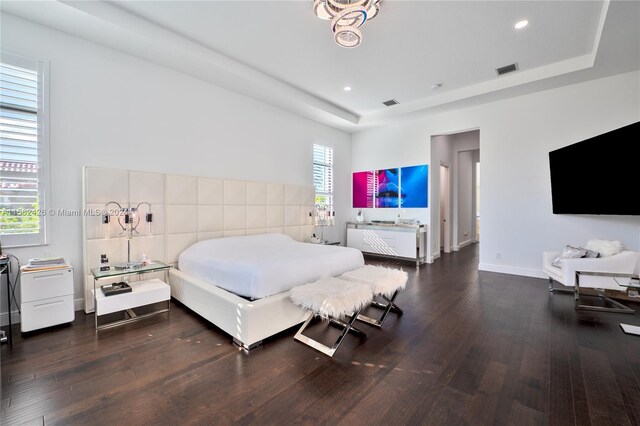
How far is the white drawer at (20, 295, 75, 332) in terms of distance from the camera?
2543 millimetres

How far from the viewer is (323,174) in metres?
6.51

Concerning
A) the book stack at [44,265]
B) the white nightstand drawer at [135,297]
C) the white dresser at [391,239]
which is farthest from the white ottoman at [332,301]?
A: the white dresser at [391,239]

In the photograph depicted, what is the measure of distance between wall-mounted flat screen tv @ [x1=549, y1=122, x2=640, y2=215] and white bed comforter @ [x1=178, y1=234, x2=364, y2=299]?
3378mm

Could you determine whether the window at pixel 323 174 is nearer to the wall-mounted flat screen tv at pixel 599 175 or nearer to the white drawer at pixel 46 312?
the wall-mounted flat screen tv at pixel 599 175

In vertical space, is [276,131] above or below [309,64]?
below

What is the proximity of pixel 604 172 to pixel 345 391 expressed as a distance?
440 cm

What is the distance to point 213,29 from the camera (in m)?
3.25

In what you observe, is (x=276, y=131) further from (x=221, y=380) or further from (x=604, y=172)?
(x=604, y=172)

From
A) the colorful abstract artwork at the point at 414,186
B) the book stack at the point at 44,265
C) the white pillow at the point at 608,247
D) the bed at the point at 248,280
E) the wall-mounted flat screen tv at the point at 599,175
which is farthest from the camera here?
the colorful abstract artwork at the point at 414,186

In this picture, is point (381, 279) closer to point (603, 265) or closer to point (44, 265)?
point (603, 265)

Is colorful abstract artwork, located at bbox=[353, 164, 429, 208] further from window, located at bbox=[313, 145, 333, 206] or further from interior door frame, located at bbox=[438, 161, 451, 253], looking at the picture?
interior door frame, located at bbox=[438, 161, 451, 253]

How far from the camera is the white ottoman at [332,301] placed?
2.34m

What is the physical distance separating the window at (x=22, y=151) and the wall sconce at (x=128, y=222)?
544 millimetres

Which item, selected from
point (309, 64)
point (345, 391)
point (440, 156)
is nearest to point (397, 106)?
point (440, 156)
